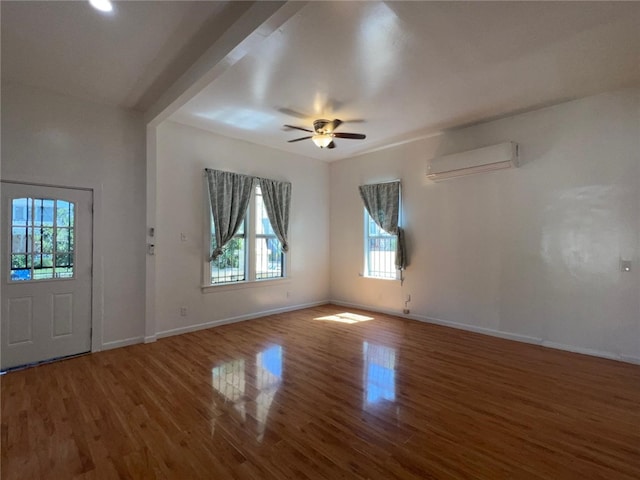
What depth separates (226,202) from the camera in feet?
16.0

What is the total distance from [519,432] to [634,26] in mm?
3248

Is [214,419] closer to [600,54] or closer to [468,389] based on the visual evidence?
[468,389]

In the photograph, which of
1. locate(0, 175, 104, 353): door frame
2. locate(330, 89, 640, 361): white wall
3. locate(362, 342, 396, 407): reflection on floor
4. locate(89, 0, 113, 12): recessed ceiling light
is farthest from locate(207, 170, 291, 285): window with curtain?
locate(89, 0, 113, 12): recessed ceiling light

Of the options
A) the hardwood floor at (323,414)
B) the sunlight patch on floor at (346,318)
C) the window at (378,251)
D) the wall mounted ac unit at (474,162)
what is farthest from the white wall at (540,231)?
the sunlight patch on floor at (346,318)

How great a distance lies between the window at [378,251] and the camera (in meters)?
5.65

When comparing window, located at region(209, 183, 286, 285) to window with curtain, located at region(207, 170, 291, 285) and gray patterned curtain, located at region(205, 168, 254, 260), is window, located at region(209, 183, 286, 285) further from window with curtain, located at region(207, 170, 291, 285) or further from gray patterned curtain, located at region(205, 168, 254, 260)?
gray patterned curtain, located at region(205, 168, 254, 260)

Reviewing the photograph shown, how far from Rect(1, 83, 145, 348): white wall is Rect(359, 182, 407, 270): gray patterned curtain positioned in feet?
12.1

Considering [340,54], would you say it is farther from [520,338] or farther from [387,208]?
[520,338]

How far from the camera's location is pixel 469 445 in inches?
80.4

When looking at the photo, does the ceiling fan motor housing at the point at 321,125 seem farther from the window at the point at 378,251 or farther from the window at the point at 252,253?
the window at the point at 378,251

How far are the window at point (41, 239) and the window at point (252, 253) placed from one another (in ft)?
5.74

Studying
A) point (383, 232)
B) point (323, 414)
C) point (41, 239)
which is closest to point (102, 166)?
point (41, 239)

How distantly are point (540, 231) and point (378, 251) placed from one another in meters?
2.58

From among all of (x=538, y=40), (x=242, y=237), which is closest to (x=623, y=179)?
(x=538, y=40)
